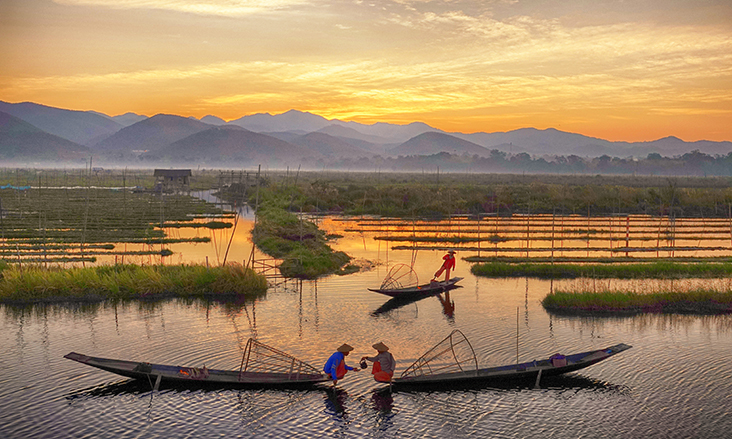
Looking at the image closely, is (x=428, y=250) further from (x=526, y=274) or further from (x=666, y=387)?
(x=666, y=387)

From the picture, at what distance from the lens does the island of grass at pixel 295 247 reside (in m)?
26.1

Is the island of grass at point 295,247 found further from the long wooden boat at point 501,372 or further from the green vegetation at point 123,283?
the long wooden boat at point 501,372

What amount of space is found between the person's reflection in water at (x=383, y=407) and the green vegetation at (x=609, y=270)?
14.0 metres

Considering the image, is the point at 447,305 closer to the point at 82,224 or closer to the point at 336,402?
the point at 336,402

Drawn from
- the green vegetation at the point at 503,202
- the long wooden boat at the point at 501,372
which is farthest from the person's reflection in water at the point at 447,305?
the green vegetation at the point at 503,202

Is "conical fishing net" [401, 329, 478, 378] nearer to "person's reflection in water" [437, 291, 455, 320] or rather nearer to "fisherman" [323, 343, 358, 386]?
"fisherman" [323, 343, 358, 386]

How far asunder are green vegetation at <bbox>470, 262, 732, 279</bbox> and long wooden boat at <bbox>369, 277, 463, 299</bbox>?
418 centimetres

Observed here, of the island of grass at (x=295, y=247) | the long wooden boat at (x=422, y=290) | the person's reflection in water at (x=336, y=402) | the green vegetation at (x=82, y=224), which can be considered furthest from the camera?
the green vegetation at (x=82, y=224)

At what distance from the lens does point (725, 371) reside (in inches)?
578

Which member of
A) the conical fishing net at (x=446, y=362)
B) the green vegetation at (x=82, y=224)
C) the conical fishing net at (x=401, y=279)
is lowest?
the conical fishing net at (x=446, y=362)

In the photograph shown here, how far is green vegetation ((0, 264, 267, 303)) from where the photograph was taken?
2081cm


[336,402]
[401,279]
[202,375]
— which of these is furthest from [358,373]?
[401,279]

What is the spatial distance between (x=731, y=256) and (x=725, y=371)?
1816 centimetres

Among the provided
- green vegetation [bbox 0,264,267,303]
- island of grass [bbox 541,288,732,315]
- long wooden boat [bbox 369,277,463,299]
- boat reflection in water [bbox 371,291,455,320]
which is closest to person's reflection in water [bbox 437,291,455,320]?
boat reflection in water [bbox 371,291,455,320]
